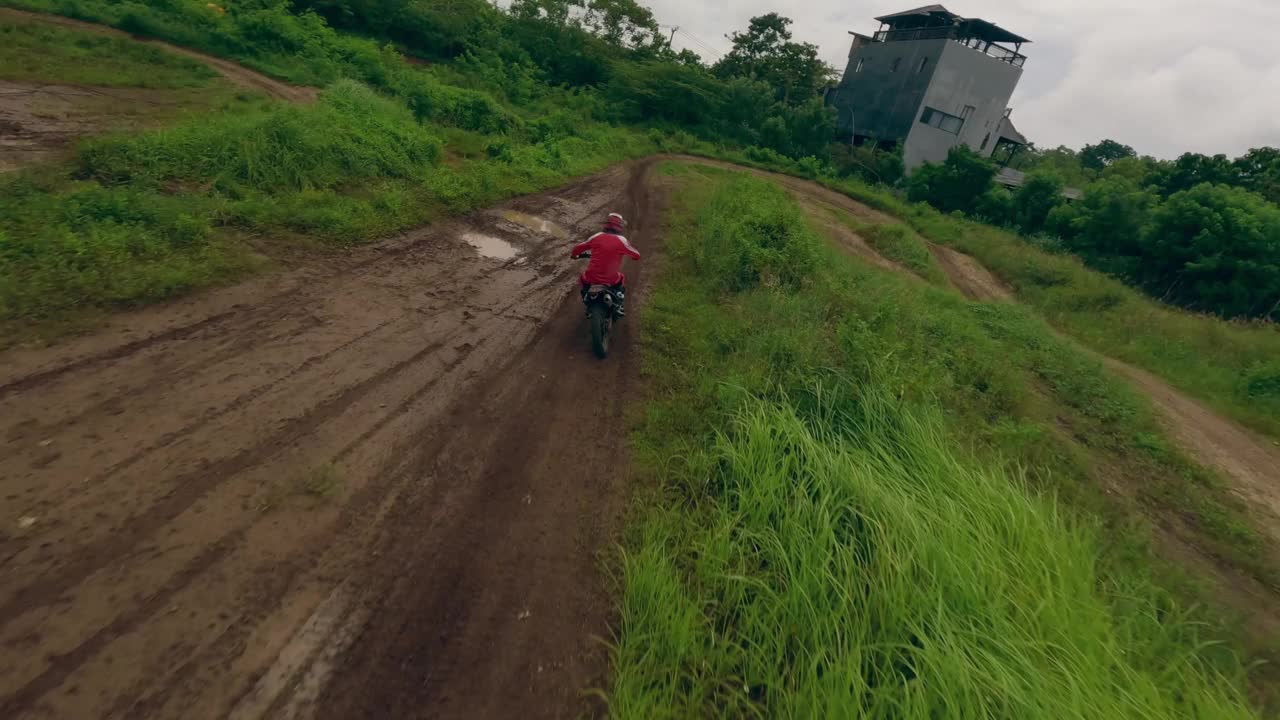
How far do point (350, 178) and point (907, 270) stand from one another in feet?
48.2

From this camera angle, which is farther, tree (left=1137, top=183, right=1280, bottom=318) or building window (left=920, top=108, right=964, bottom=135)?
building window (left=920, top=108, right=964, bottom=135)

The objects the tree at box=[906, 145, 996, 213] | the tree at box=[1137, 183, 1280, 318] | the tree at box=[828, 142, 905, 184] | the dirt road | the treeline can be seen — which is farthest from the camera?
the tree at box=[828, 142, 905, 184]

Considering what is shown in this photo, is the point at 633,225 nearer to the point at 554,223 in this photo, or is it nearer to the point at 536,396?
the point at 554,223

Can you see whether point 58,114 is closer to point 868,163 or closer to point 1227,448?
point 1227,448

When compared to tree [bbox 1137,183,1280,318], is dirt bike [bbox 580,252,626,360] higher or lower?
lower

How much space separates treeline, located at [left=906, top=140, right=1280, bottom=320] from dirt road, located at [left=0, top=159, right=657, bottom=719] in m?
20.1

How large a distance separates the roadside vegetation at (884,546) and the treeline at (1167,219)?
12.5 meters

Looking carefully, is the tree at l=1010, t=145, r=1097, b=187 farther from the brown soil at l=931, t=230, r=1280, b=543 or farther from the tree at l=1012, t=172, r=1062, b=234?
Answer: the brown soil at l=931, t=230, r=1280, b=543

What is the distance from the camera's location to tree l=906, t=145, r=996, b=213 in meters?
24.0

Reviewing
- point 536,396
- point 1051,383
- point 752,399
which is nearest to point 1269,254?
point 1051,383

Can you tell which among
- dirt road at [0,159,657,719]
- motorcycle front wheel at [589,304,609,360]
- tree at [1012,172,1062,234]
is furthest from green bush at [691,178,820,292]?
tree at [1012,172,1062,234]

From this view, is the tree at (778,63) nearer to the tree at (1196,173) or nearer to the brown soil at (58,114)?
the tree at (1196,173)

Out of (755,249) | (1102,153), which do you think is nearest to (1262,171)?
(755,249)

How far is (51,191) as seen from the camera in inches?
251
